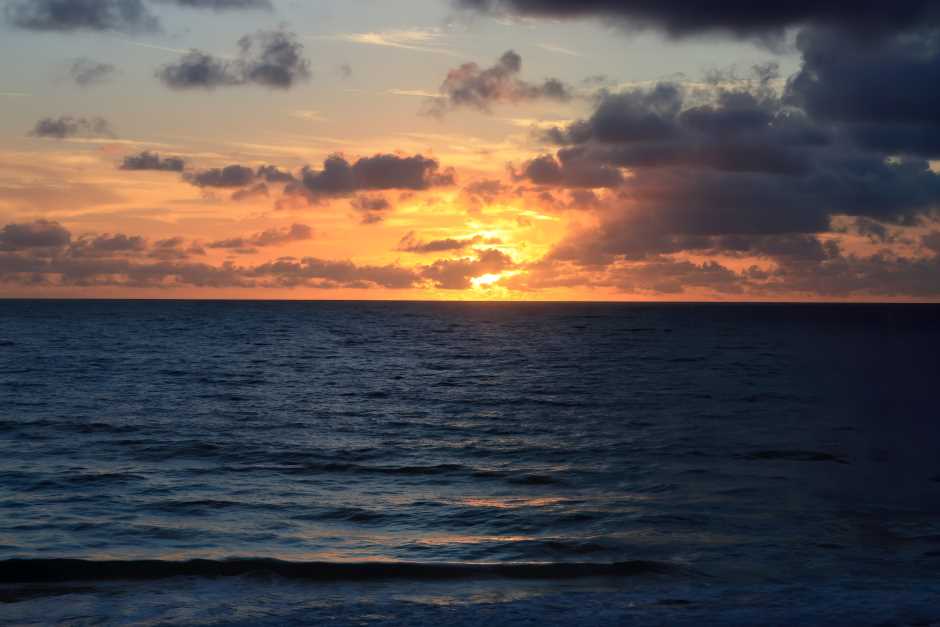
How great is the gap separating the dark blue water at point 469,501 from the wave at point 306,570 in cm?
7

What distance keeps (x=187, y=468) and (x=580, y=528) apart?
1420cm

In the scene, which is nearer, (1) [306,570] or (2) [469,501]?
(1) [306,570]

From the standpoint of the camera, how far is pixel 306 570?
17.0 metres

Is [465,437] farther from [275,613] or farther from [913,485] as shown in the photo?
[275,613]

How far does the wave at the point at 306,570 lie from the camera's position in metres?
16.7

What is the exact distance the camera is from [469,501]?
931 inches

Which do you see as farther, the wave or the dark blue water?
the wave

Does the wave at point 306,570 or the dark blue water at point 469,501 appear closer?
the dark blue water at point 469,501

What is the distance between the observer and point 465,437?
35.5 meters

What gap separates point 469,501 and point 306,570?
24.4ft

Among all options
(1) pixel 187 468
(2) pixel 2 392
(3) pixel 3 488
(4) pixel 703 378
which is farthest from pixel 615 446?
(2) pixel 2 392

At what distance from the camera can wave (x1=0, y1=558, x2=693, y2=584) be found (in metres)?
16.7

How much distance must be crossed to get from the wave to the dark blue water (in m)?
0.07

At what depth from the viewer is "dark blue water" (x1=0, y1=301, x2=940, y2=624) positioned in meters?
14.6
